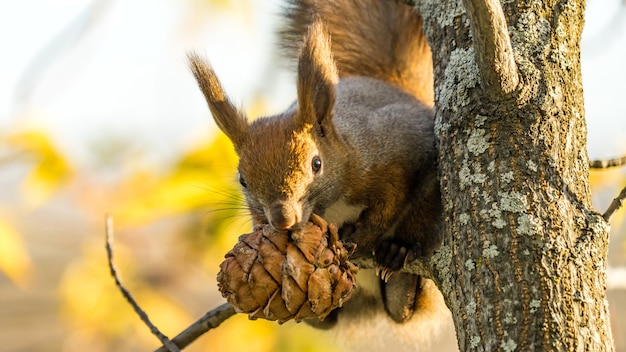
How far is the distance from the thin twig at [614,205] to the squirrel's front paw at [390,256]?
0.75m

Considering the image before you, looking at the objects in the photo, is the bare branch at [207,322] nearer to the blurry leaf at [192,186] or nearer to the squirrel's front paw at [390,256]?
the squirrel's front paw at [390,256]

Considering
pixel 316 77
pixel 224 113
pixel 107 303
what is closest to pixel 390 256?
pixel 316 77

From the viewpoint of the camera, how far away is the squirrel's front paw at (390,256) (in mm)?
2404

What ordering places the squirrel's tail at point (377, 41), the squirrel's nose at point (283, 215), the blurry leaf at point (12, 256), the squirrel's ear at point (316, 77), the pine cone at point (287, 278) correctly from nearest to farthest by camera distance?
the pine cone at point (287, 278) < the squirrel's nose at point (283, 215) < the squirrel's ear at point (316, 77) < the blurry leaf at point (12, 256) < the squirrel's tail at point (377, 41)

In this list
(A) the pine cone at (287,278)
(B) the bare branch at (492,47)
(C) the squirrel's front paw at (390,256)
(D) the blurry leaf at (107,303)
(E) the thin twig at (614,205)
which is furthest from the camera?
(D) the blurry leaf at (107,303)

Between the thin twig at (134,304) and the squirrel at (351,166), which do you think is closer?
the thin twig at (134,304)

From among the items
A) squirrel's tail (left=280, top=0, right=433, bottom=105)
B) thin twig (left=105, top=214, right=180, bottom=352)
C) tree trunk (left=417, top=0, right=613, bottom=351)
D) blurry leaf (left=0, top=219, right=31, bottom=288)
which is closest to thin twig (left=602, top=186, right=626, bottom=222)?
tree trunk (left=417, top=0, right=613, bottom=351)

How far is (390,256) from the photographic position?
244cm

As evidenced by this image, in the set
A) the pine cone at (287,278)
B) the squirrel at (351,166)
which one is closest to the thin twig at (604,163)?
the squirrel at (351,166)

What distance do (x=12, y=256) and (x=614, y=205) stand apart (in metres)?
2.00

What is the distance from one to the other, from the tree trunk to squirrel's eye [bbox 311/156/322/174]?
543 millimetres

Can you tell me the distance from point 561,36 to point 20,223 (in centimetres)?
209

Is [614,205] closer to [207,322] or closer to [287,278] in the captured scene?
[287,278]

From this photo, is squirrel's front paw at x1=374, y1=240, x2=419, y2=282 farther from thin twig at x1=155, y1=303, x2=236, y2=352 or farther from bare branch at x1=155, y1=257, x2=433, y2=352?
thin twig at x1=155, y1=303, x2=236, y2=352
